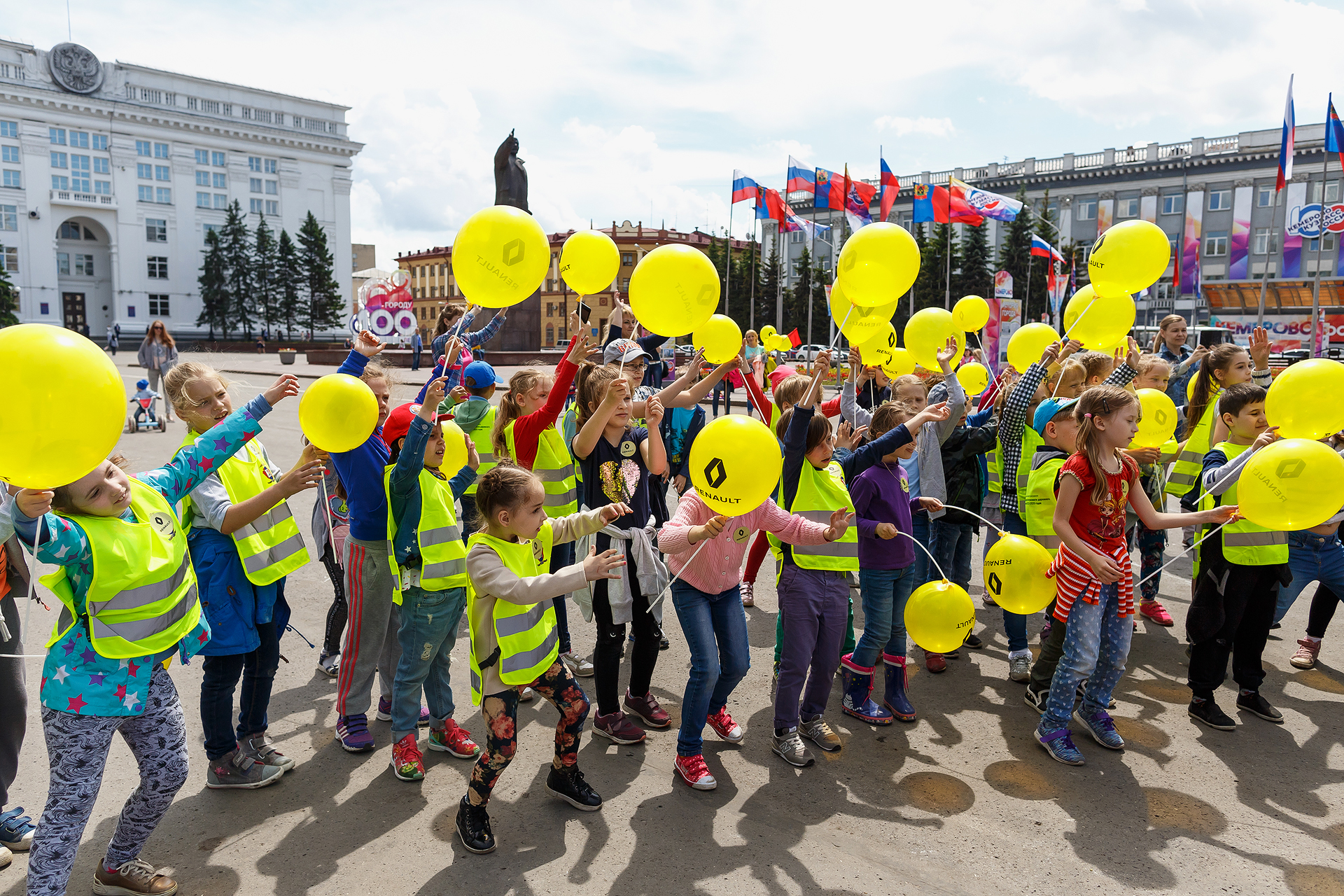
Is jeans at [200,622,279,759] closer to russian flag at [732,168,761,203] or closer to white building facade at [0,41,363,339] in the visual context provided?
russian flag at [732,168,761,203]

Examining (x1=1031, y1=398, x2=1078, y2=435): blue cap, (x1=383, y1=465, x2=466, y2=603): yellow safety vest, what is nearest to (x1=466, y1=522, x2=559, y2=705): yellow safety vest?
(x1=383, y1=465, x2=466, y2=603): yellow safety vest

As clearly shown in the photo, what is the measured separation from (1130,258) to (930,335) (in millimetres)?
1358

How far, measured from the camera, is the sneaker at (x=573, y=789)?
3.48 meters

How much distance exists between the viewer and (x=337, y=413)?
134 inches

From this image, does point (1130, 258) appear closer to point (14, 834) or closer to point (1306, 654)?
point (1306, 654)

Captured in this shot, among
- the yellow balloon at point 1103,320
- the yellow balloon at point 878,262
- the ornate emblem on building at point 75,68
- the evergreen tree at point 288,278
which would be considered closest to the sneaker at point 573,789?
the yellow balloon at point 878,262

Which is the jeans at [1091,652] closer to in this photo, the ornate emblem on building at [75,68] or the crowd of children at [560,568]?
the crowd of children at [560,568]

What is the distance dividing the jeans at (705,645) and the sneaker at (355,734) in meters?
1.50

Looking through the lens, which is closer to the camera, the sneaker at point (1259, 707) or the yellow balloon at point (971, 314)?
the sneaker at point (1259, 707)

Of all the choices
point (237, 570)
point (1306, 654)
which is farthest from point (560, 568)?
point (1306, 654)

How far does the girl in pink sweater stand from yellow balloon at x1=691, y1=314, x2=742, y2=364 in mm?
1744

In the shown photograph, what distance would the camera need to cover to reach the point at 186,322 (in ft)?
222

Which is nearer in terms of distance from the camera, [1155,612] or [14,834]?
[14,834]

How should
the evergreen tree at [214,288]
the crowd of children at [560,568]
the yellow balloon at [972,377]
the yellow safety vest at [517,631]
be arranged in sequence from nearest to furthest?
1. the crowd of children at [560,568]
2. the yellow safety vest at [517,631]
3. the yellow balloon at [972,377]
4. the evergreen tree at [214,288]
